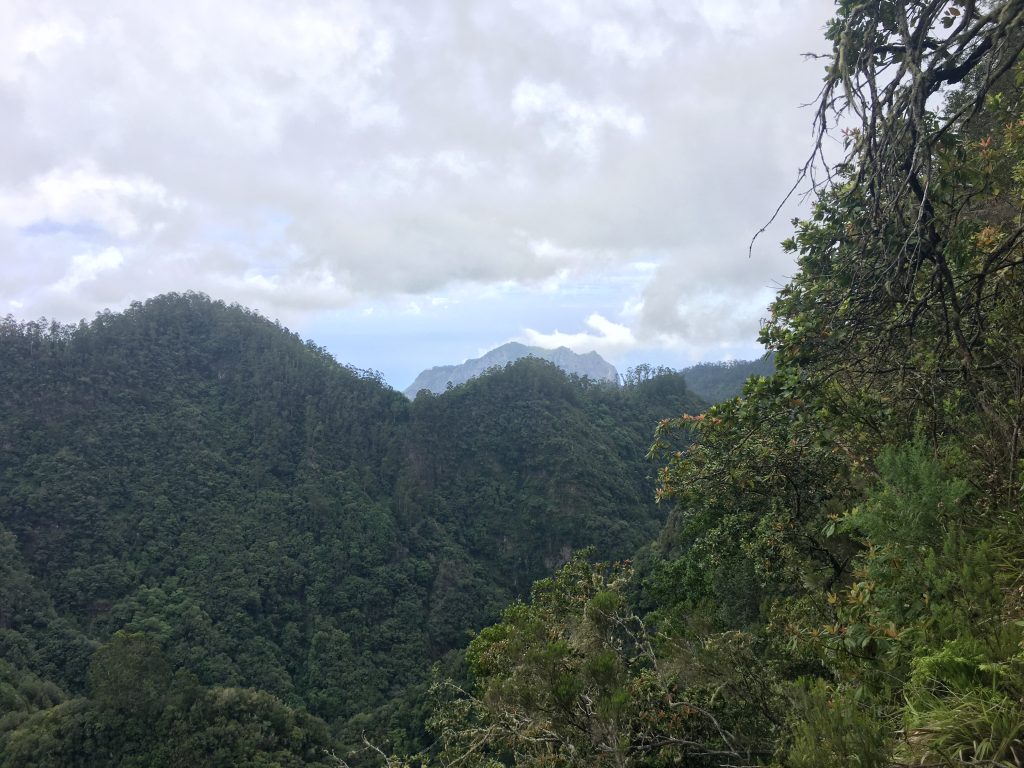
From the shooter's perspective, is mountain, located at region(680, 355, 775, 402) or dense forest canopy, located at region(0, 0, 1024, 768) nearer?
dense forest canopy, located at region(0, 0, 1024, 768)

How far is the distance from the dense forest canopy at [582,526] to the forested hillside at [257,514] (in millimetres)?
246

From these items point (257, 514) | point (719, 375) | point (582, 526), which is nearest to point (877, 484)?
point (582, 526)

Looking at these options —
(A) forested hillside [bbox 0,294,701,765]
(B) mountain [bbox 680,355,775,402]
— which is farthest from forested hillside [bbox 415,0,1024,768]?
(B) mountain [bbox 680,355,775,402]

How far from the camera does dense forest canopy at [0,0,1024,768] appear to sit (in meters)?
2.34

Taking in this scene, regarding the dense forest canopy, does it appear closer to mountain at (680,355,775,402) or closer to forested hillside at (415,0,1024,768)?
forested hillside at (415,0,1024,768)

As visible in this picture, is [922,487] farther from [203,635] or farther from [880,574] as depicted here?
[203,635]

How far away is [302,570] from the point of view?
1736 inches

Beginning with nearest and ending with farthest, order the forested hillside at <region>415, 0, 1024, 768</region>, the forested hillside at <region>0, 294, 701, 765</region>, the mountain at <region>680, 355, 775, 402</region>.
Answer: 1. the forested hillside at <region>415, 0, 1024, 768</region>
2. the forested hillside at <region>0, 294, 701, 765</region>
3. the mountain at <region>680, 355, 775, 402</region>

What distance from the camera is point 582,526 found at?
48.1m

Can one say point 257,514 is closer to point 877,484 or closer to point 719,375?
point 877,484

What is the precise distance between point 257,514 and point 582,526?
1089 inches

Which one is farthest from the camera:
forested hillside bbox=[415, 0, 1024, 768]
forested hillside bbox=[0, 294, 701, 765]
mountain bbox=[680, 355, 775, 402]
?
mountain bbox=[680, 355, 775, 402]

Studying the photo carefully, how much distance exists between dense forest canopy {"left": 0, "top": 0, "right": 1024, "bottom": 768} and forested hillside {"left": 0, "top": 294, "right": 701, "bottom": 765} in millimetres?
246

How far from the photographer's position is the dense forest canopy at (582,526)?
7.69ft
